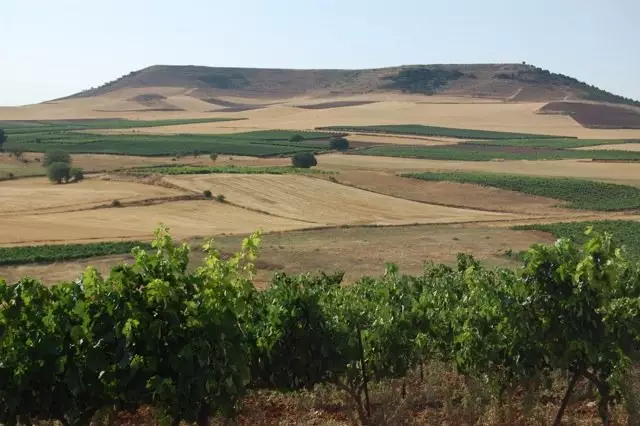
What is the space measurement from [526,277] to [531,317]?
0.69 m

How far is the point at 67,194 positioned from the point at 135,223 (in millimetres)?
13473

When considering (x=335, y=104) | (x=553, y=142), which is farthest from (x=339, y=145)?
(x=335, y=104)

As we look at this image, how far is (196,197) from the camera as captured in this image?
59.6m

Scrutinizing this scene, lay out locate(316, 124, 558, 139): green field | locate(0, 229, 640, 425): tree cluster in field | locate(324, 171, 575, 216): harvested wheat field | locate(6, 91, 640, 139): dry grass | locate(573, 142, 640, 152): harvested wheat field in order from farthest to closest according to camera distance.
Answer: locate(6, 91, 640, 139): dry grass < locate(316, 124, 558, 139): green field < locate(573, 142, 640, 152): harvested wheat field < locate(324, 171, 575, 216): harvested wheat field < locate(0, 229, 640, 425): tree cluster in field

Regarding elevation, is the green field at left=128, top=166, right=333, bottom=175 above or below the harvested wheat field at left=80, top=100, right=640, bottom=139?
below

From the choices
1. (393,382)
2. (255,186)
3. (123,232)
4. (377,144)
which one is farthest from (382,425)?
(377,144)

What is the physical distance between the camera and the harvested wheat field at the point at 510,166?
79.9m

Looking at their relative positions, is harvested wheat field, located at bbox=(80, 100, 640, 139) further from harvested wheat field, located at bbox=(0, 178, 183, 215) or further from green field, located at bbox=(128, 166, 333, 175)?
harvested wheat field, located at bbox=(0, 178, 183, 215)

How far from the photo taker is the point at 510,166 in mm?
87812

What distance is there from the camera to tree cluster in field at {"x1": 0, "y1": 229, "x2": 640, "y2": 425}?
902 cm

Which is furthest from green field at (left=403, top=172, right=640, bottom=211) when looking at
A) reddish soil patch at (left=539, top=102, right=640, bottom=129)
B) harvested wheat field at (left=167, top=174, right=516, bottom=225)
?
reddish soil patch at (left=539, top=102, right=640, bottom=129)

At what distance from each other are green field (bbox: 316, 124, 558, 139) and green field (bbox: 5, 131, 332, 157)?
38.8ft

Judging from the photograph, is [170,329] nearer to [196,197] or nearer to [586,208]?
[196,197]

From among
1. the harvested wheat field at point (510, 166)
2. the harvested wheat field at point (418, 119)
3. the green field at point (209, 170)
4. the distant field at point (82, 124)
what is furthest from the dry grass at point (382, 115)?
the green field at point (209, 170)
